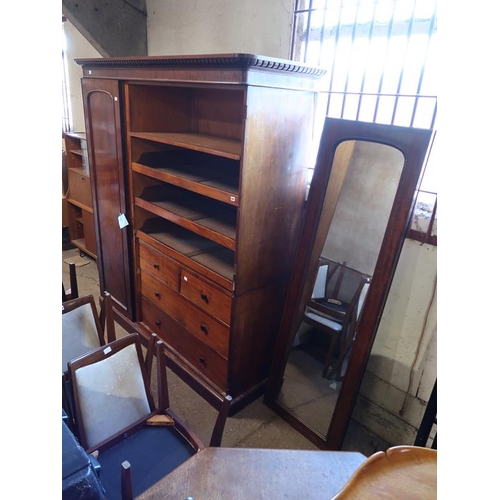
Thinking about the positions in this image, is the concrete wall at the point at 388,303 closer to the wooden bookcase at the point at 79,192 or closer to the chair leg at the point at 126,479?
the chair leg at the point at 126,479

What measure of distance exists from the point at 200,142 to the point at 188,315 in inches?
40.1

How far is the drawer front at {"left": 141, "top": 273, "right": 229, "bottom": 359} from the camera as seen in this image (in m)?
2.01

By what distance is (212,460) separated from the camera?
0.88 m

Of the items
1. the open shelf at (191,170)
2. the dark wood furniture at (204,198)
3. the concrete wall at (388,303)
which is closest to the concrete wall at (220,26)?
the concrete wall at (388,303)

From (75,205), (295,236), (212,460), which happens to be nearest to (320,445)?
(295,236)

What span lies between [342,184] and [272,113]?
1.60 ft

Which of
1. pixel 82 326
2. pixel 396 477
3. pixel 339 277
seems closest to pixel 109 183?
pixel 82 326

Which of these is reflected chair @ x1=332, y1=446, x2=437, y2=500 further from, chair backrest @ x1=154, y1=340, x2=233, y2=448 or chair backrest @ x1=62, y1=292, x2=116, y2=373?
chair backrest @ x1=62, y1=292, x2=116, y2=373

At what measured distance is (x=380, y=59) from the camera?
69.4 inches

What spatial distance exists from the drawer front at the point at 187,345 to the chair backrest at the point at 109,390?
0.55 meters

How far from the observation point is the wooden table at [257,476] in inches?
31.7

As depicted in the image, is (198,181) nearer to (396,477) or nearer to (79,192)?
(396,477)
